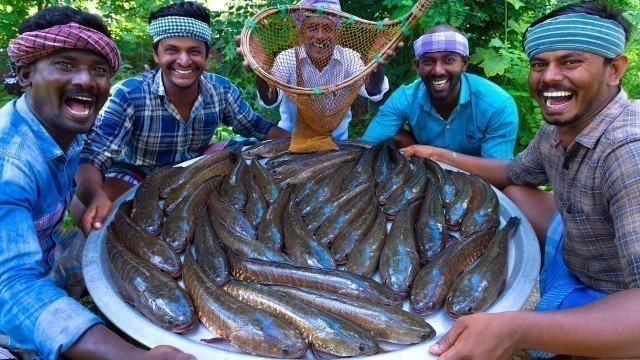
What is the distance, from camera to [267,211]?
11.1 ft

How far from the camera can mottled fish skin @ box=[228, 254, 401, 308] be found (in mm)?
2535

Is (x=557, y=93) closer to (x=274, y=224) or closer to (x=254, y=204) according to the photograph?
(x=274, y=224)

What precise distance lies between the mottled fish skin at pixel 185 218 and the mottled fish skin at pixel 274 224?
45 cm

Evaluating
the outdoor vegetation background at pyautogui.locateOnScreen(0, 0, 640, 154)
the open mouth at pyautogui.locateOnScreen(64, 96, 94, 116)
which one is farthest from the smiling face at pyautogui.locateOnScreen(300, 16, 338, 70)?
the outdoor vegetation background at pyautogui.locateOnScreen(0, 0, 640, 154)

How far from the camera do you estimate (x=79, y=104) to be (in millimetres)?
2789

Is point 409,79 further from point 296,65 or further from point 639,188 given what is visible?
point 639,188

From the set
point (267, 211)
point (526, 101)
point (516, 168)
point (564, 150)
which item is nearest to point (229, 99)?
point (267, 211)

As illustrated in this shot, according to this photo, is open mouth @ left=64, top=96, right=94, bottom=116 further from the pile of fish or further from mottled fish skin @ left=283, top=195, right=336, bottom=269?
mottled fish skin @ left=283, top=195, right=336, bottom=269

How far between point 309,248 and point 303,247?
4 cm

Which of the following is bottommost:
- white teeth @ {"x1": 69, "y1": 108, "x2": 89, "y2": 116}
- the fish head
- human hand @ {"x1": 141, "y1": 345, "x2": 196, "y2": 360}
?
the fish head

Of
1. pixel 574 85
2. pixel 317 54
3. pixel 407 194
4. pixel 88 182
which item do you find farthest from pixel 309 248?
pixel 317 54

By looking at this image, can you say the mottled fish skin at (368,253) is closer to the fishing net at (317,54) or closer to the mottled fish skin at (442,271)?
the mottled fish skin at (442,271)

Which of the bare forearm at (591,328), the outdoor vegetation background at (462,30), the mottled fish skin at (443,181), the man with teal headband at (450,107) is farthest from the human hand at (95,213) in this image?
the outdoor vegetation background at (462,30)

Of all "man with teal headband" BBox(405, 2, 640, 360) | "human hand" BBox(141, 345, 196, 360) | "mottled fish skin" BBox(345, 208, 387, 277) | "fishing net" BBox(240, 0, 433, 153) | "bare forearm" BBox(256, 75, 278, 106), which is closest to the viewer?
"human hand" BBox(141, 345, 196, 360)
